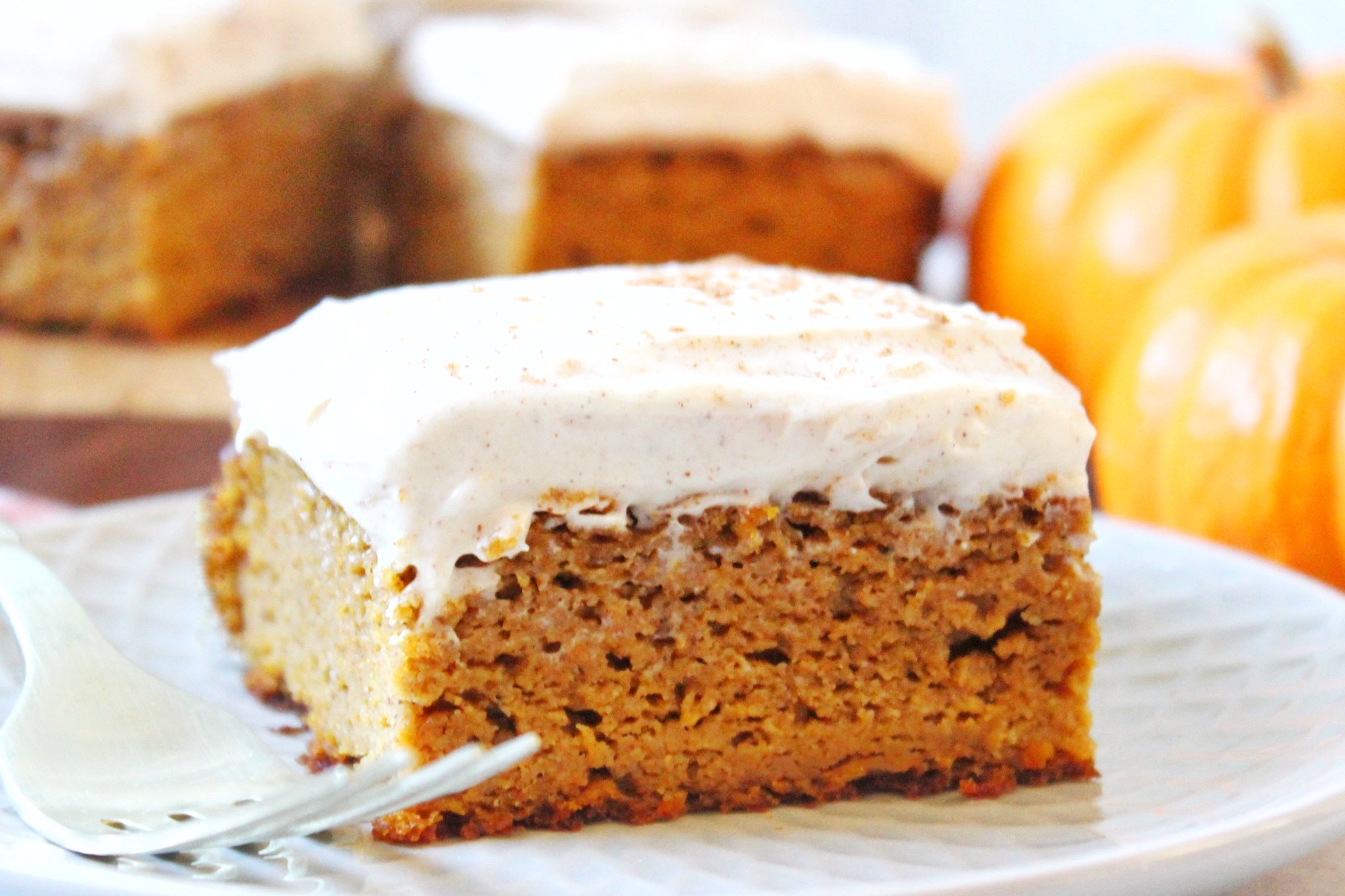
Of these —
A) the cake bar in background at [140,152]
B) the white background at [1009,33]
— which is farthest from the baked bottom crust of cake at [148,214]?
the white background at [1009,33]

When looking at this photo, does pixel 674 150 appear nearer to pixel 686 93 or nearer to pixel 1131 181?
pixel 686 93

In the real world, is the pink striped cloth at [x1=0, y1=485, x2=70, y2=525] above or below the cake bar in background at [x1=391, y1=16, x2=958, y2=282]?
below

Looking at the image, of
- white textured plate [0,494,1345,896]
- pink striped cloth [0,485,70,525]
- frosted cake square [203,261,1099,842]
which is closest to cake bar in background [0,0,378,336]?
pink striped cloth [0,485,70,525]

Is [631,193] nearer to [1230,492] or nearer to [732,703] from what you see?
[1230,492]

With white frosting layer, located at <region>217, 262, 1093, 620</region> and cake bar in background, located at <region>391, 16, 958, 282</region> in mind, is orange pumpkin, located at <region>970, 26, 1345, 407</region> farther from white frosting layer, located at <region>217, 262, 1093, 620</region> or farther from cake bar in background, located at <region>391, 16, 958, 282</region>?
white frosting layer, located at <region>217, 262, 1093, 620</region>

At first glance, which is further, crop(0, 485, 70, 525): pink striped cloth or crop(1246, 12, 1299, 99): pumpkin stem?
crop(1246, 12, 1299, 99): pumpkin stem

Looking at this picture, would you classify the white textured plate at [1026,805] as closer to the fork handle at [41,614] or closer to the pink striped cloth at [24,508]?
the fork handle at [41,614]

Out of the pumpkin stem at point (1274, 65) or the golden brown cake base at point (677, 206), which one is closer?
the pumpkin stem at point (1274, 65)
